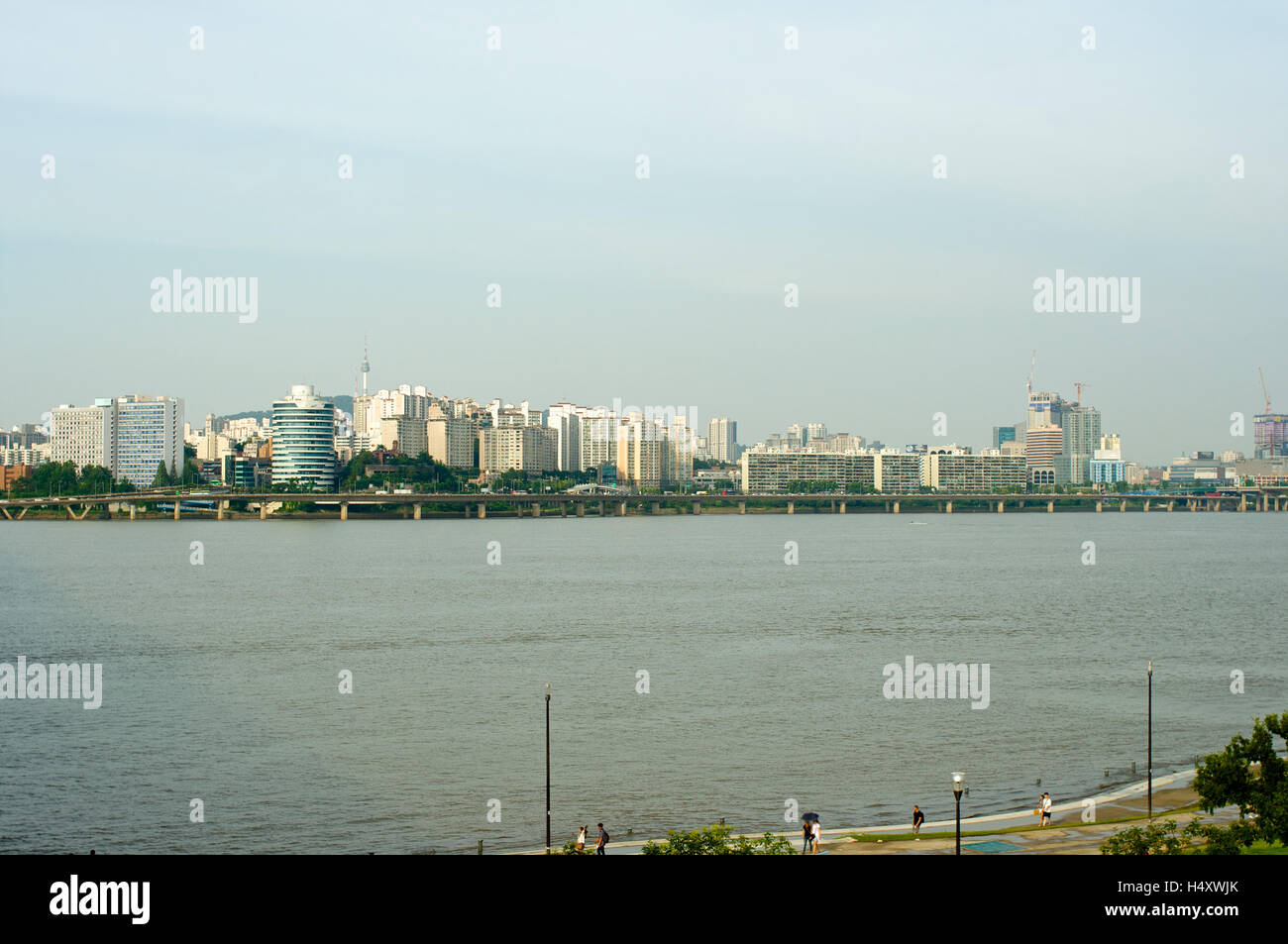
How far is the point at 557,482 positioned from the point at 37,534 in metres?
82.3

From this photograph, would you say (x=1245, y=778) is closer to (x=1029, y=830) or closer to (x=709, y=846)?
(x=1029, y=830)

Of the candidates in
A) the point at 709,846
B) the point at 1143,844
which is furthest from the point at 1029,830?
the point at 709,846

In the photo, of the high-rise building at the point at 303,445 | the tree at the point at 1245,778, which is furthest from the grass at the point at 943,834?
the high-rise building at the point at 303,445

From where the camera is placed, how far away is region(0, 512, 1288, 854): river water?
2153cm

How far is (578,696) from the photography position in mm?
31719

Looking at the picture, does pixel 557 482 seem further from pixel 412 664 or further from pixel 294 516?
pixel 412 664

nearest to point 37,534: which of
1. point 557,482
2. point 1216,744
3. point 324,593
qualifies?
point 324,593

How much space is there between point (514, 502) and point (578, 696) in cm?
12367

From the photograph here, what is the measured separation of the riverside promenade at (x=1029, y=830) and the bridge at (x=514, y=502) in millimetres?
118938

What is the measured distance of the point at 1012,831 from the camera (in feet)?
60.3

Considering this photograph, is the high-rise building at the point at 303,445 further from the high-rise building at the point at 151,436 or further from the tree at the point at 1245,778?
the tree at the point at 1245,778

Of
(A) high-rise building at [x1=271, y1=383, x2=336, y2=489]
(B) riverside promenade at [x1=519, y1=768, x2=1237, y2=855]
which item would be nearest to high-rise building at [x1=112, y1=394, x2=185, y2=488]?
(A) high-rise building at [x1=271, y1=383, x2=336, y2=489]

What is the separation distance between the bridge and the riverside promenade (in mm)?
118938

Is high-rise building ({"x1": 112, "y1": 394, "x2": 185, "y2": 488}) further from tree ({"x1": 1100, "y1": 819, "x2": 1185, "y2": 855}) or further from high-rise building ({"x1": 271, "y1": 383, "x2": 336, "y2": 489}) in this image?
tree ({"x1": 1100, "y1": 819, "x2": 1185, "y2": 855})
